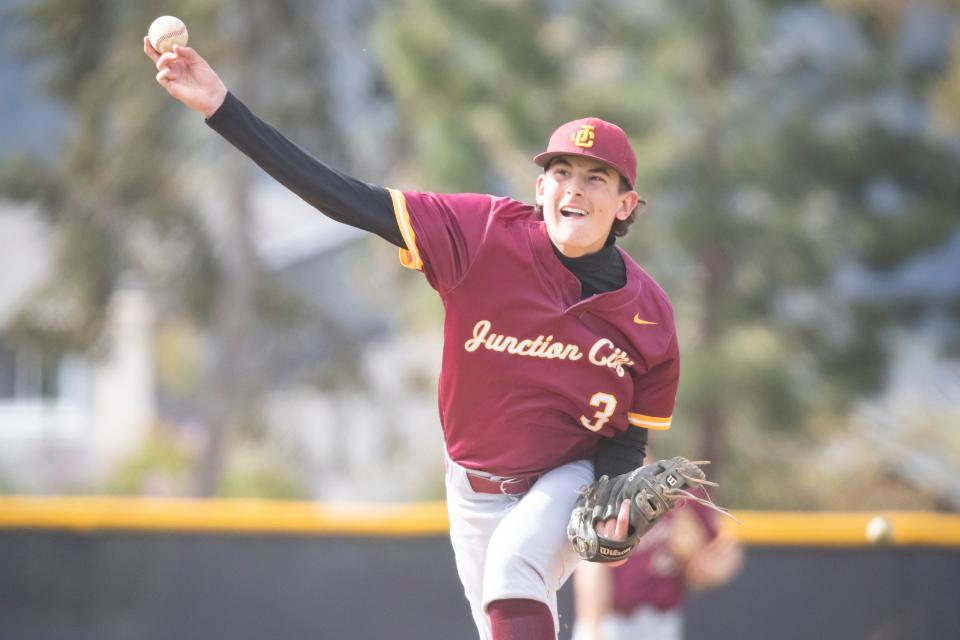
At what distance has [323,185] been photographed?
124 inches

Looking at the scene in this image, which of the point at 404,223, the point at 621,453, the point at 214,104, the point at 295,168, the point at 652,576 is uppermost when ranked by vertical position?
the point at 214,104

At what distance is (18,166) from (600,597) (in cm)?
1086

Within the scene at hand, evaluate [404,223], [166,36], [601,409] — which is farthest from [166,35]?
[601,409]

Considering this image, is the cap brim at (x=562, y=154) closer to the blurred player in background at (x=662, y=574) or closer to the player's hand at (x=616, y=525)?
the player's hand at (x=616, y=525)

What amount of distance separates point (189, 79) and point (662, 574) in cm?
367

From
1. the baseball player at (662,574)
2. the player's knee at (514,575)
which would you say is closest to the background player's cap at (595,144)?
the player's knee at (514,575)

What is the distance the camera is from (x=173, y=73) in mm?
3098

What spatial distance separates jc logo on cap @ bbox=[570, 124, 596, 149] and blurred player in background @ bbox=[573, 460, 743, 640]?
3.01 meters

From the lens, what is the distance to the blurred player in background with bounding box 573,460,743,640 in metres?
5.97

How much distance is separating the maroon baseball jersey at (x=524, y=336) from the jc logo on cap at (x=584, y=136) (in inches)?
11.0

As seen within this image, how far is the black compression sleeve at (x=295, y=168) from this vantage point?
311 centimetres

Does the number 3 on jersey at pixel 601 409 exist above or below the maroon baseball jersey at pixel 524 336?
below

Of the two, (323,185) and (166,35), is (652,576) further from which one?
(166,35)

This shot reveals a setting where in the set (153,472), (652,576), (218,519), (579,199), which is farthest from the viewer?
(153,472)
